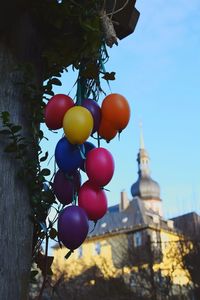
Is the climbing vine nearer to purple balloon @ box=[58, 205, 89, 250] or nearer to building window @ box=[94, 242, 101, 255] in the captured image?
purple balloon @ box=[58, 205, 89, 250]

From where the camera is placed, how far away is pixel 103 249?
108 ft

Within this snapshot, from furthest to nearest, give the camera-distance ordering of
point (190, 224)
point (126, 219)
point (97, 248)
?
point (126, 219) < point (97, 248) < point (190, 224)

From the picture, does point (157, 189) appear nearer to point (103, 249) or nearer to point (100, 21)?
point (103, 249)

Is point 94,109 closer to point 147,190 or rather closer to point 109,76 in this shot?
point 109,76

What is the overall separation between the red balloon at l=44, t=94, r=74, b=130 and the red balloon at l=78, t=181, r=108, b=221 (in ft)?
0.61

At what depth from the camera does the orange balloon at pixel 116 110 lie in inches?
45.8

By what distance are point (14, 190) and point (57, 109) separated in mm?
242

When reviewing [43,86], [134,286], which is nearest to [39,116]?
[43,86]

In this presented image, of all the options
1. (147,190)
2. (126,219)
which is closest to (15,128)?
(126,219)

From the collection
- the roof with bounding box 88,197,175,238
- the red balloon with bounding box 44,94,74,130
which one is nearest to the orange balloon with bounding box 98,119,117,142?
the red balloon with bounding box 44,94,74,130

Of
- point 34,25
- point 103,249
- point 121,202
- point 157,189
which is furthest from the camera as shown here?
point 157,189

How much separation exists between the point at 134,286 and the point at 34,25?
10142 mm

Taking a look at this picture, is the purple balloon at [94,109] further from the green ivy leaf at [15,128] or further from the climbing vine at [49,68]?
the green ivy leaf at [15,128]

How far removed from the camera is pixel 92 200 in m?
1.08
